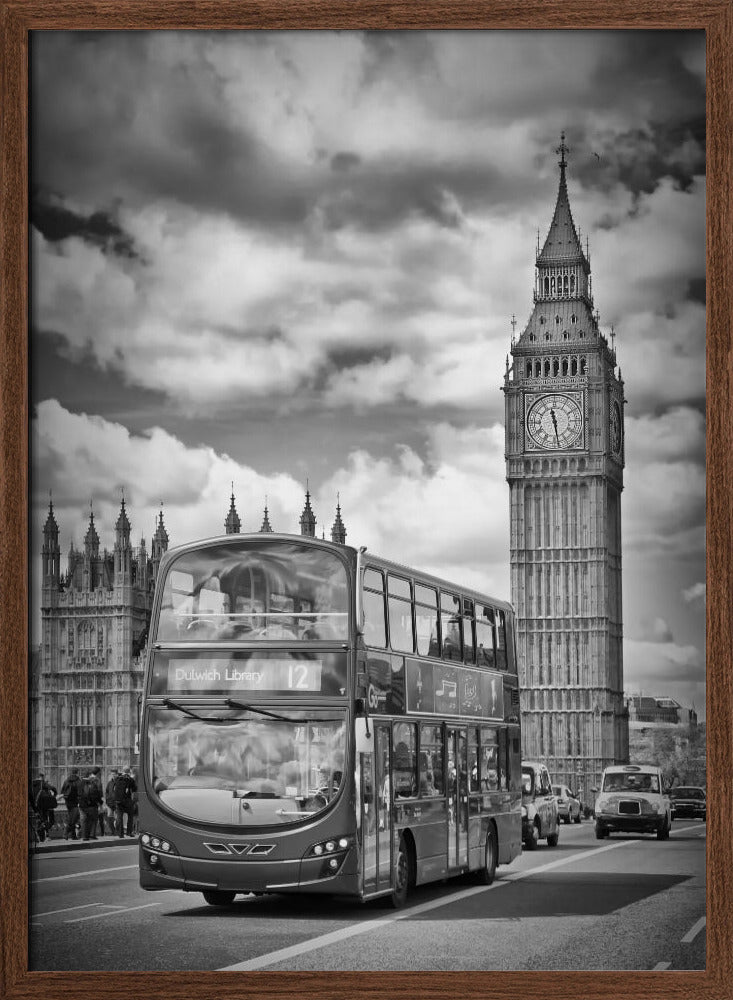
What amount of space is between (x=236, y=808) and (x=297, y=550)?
1.99 metres

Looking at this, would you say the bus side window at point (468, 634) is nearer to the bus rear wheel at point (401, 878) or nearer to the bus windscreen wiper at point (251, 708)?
the bus rear wheel at point (401, 878)

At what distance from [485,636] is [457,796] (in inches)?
65.1

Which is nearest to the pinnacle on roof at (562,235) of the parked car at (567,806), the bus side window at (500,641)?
the bus side window at (500,641)

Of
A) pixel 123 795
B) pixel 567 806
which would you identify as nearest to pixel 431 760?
pixel 123 795

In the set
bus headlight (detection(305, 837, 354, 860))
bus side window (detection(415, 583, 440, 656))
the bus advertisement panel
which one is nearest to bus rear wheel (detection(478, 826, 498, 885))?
bus side window (detection(415, 583, 440, 656))

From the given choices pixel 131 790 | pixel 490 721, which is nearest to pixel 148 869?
pixel 490 721

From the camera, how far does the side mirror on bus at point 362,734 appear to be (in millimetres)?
13308

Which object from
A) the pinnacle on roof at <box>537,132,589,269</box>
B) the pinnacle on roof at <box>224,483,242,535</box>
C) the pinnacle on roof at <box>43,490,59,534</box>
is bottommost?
the pinnacle on roof at <box>43,490,59,534</box>

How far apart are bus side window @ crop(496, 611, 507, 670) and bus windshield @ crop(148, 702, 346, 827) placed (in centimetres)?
492

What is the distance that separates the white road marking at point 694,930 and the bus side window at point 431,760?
522 cm

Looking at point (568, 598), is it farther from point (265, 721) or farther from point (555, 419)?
point (265, 721)

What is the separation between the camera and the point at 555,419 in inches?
2896

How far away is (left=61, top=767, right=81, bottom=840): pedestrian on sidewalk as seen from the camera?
2513 cm

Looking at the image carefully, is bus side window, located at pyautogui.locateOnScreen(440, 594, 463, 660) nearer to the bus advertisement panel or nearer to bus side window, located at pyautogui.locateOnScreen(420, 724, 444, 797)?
bus side window, located at pyautogui.locateOnScreen(420, 724, 444, 797)
